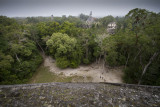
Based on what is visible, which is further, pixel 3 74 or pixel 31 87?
pixel 3 74

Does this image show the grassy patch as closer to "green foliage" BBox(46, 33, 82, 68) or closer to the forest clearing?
the forest clearing

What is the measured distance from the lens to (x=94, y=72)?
1410cm

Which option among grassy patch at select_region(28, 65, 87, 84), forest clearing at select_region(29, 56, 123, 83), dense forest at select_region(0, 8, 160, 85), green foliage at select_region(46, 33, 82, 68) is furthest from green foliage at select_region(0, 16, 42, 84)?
green foliage at select_region(46, 33, 82, 68)

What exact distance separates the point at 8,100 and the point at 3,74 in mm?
9170

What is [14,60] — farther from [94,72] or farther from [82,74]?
[94,72]

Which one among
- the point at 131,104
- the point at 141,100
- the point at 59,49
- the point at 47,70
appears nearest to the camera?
the point at 131,104

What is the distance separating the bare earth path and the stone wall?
933cm

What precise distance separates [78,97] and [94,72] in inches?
452

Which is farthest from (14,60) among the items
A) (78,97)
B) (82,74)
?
(78,97)

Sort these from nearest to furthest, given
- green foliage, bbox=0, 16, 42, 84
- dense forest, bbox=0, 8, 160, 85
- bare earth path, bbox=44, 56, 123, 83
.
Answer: dense forest, bbox=0, 8, 160, 85, green foliage, bbox=0, 16, 42, 84, bare earth path, bbox=44, 56, 123, 83

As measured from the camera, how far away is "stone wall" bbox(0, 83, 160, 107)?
8.92 feet

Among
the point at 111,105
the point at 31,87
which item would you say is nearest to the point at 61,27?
the point at 31,87

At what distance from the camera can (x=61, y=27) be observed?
1964cm

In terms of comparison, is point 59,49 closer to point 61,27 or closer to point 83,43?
point 83,43
